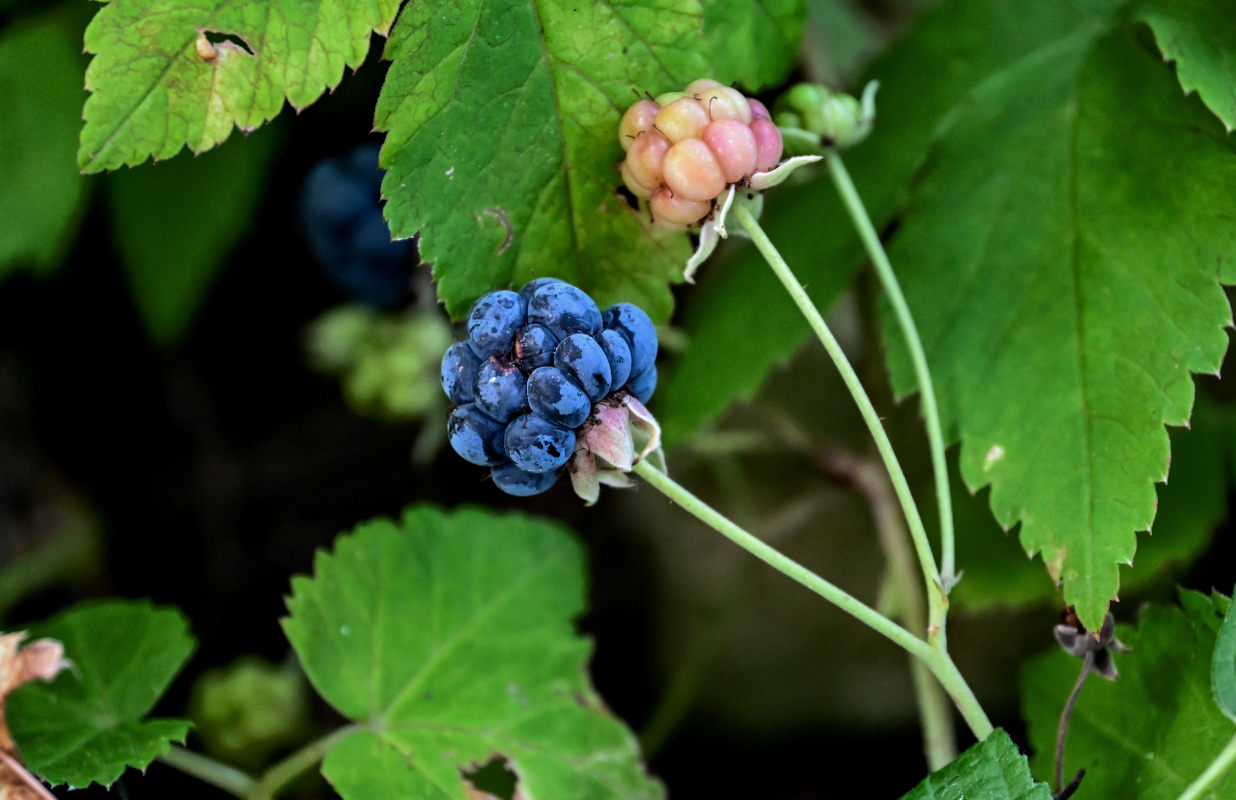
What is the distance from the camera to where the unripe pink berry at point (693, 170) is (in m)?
0.95

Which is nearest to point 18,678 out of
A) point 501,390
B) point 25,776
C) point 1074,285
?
point 25,776

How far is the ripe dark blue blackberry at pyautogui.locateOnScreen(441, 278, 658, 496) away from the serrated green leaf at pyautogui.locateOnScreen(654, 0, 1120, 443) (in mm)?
515

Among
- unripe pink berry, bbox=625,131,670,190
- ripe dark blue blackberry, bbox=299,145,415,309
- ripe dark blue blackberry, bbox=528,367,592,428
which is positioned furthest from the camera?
ripe dark blue blackberry, bbox=299,145,415,309

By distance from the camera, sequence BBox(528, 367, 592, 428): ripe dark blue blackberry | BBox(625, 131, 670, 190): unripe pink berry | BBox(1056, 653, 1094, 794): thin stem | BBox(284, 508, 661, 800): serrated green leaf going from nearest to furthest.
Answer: BBox(528, 367, 592, 428): ripe dark blue blackberry, BBox(625, 131, 670, 190): unripe pink berry, BBox(1056, 653, 1094, 794): thin stem, BBox(284, 508, 661, 800): serrated green leaf

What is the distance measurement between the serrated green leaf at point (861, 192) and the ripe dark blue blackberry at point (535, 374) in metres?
0.52

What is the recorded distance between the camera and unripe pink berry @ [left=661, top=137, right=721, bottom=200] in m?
0.95

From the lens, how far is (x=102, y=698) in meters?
1.22

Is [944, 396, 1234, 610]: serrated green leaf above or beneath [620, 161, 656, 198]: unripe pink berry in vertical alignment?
beneath

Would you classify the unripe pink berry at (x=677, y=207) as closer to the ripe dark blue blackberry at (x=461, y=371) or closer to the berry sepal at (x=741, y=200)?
the berry sepal at (x=741, y=200)

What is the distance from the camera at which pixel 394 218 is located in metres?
1.02

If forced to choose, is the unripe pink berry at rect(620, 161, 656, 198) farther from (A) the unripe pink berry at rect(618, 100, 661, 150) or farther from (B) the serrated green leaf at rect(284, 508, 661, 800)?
(B) the serrated green leaf at rect(284, 508, 661, 800)

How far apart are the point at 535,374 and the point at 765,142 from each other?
1.07 ft

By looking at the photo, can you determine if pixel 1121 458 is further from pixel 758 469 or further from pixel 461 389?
pixel 758 469

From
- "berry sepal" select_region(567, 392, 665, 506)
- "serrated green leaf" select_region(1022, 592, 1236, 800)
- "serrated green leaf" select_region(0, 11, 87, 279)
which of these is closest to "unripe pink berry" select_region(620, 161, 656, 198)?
"berry sepal" select_region(567, 392, 665, 506)
